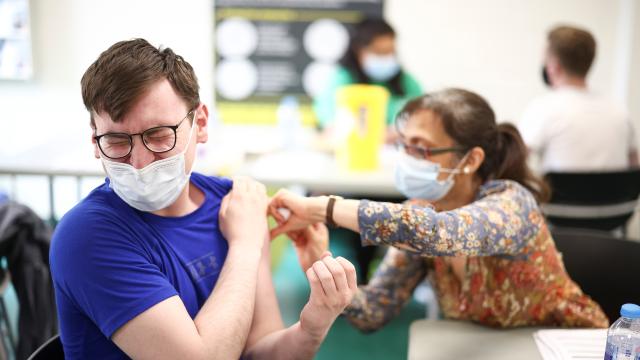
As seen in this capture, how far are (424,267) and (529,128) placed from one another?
1.64m

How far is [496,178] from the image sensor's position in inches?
67.1

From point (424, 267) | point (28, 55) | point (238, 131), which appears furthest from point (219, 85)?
point (424, 267)

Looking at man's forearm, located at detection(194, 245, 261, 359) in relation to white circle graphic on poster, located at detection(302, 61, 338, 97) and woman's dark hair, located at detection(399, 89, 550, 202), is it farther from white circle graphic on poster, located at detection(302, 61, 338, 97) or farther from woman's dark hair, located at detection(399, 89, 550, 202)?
white circle graphic on poster, located at detection(302, 61, 338, 97)

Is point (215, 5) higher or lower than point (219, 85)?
higher

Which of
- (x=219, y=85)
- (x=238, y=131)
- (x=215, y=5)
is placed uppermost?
(x=215, y=5)

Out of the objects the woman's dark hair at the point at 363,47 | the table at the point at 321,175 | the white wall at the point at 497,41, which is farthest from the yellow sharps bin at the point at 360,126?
the white wall at the point at 497,41

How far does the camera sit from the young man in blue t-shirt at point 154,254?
45.8 inches

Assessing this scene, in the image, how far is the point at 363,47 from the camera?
4.09m

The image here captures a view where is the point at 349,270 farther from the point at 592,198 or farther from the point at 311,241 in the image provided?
the point at 592,198

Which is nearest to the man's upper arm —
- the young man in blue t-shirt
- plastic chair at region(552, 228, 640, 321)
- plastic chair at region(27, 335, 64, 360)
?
the young man in blue t-shirt

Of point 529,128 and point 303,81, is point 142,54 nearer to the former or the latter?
point 529,128

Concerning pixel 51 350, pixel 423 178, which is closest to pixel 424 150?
pixel 423 178

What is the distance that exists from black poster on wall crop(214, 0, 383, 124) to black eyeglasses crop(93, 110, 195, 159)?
148 inches

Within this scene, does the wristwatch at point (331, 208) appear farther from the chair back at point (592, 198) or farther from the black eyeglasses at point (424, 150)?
the chair back at point (592, 198)
